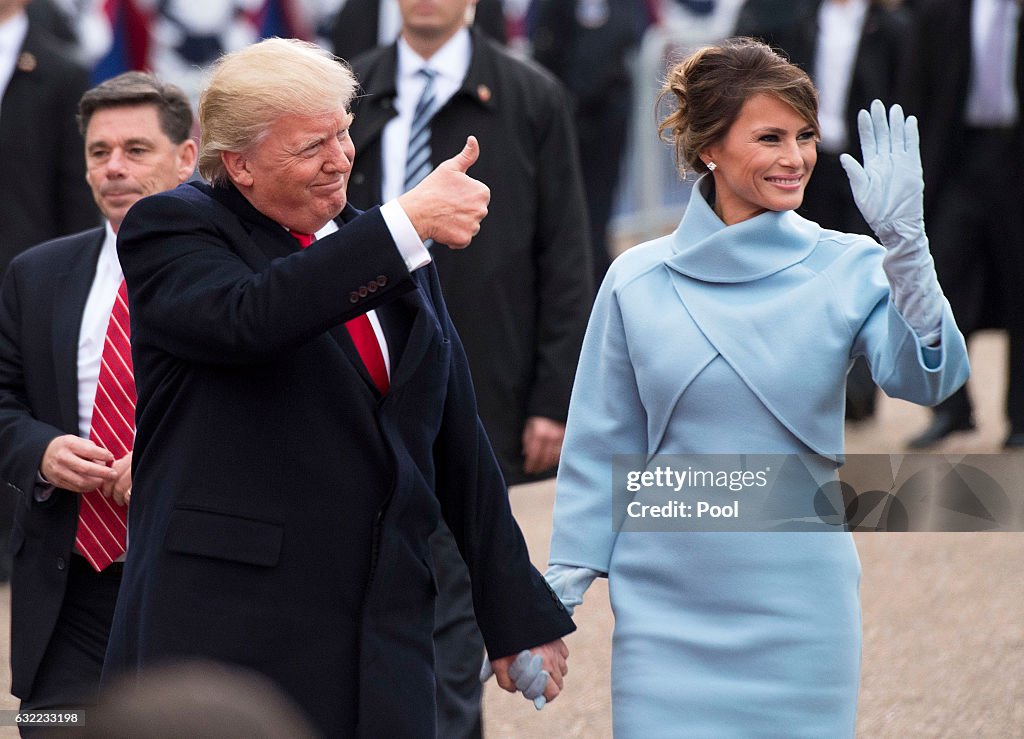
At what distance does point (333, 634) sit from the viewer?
3275 millimetres

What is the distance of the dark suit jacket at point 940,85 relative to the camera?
8.80m

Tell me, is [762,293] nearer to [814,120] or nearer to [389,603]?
[814,120]

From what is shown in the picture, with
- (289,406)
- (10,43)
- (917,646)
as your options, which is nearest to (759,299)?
(289,406)

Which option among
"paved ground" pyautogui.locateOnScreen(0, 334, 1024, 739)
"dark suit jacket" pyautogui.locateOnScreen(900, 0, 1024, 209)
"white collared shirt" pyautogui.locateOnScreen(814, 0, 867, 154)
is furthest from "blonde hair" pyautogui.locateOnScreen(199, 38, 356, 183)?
"white collared shirt" pyautogui.locateOnScreen(814, 0, 867, 154)

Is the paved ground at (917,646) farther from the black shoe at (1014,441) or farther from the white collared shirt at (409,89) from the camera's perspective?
the white collared shirt at (409,89)

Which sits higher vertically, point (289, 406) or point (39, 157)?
point (39, 157)

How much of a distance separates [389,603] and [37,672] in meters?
1.14

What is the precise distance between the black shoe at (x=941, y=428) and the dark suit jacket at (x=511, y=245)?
406 centimetres

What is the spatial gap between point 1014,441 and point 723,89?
215 inches

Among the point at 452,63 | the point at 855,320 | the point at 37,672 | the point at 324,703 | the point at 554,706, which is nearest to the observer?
the point at 324,703

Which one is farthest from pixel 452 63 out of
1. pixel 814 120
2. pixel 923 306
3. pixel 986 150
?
pixel 986 150

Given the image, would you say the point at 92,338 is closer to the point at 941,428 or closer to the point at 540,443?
the point at 540,443

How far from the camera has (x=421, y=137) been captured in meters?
5.30

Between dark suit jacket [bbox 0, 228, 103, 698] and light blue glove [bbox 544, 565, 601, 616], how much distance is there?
106 cm
